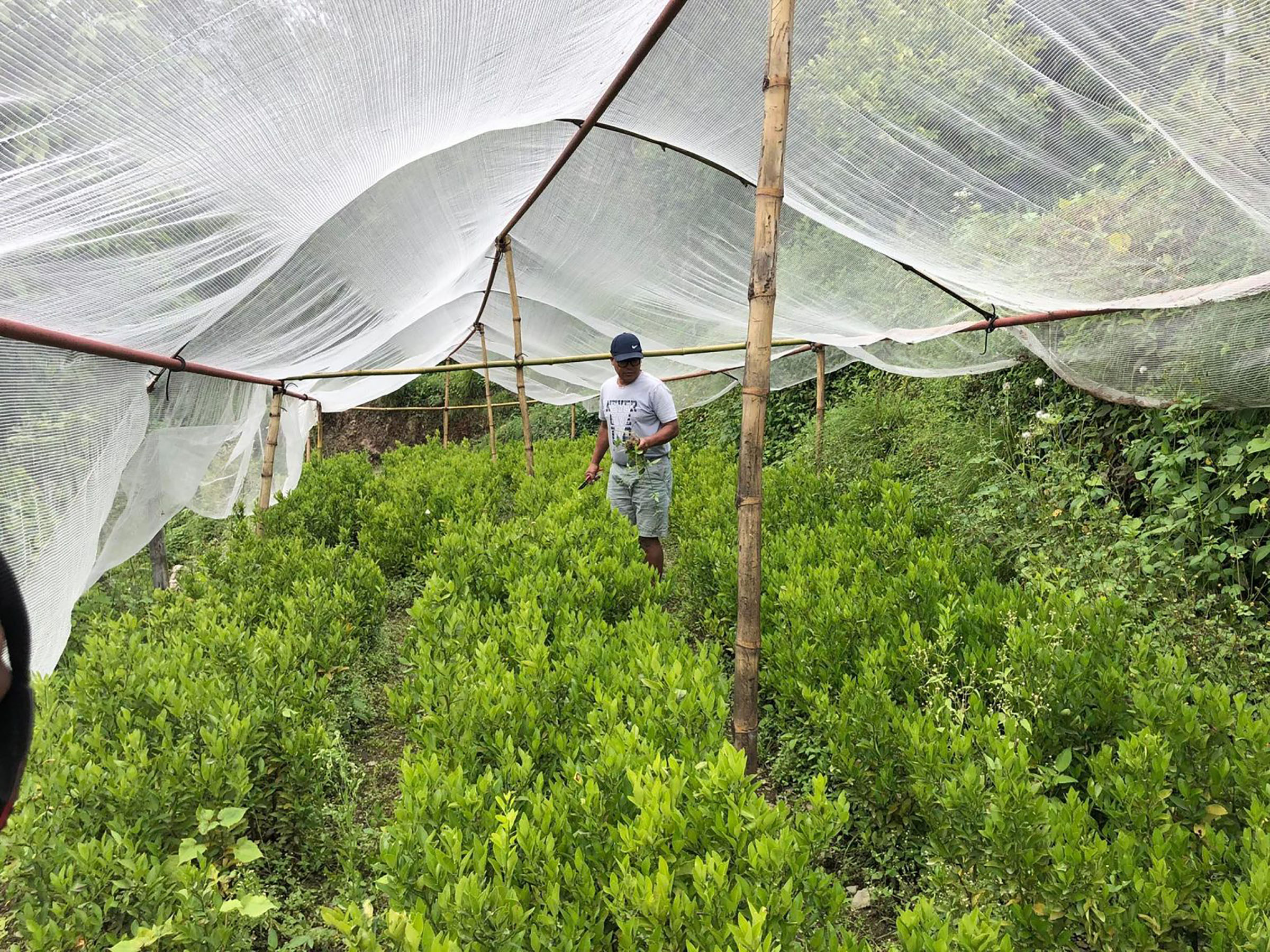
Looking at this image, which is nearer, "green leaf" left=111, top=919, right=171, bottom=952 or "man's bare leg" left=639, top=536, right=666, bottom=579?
"green leaf" left=111, top=919, right=171, bottom=952

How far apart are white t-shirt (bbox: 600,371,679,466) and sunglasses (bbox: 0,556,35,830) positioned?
14.5 feet

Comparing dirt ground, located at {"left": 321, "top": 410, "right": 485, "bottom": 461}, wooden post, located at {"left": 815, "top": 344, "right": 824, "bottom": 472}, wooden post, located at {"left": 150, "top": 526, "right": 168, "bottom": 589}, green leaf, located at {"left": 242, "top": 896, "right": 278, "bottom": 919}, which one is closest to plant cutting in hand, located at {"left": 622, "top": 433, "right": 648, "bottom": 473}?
wooden post, located at {"left": 815, "top": 344, "right": 824, "bottom": 472}

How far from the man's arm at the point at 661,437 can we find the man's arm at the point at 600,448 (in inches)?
17.3

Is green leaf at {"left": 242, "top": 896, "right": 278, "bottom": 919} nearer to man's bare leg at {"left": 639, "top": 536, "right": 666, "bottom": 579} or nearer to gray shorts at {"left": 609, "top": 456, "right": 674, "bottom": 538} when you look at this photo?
gray shorts at {"left": 609, "top": 456, "right": 674, "bottom": 538}

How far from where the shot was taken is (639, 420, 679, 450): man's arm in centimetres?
489

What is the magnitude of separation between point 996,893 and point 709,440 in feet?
32.0

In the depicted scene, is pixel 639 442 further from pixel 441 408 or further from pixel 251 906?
pixel 441 408

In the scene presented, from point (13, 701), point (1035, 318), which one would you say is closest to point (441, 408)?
point (1035, 318)

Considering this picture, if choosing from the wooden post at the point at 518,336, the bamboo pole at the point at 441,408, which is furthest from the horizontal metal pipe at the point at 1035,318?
the bamboo pole at the point at 441,408

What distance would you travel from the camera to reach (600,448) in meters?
5.47

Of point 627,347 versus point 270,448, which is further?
point 270,448

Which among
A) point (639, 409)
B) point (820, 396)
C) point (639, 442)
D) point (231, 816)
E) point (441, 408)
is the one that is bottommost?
point (231, 816)

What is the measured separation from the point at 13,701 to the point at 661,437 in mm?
4376

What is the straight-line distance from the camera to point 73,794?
2396 millimetres
